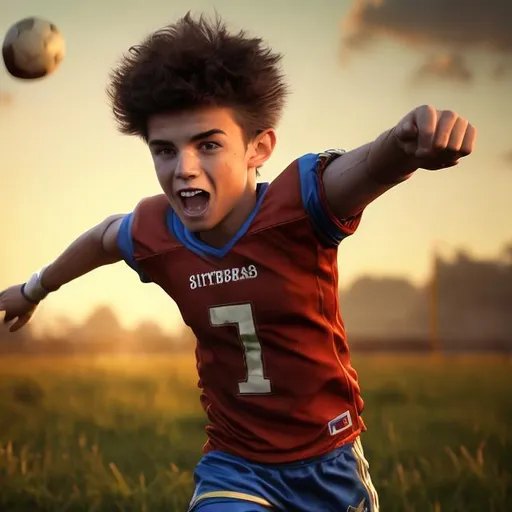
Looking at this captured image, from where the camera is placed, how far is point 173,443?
16.0 feet

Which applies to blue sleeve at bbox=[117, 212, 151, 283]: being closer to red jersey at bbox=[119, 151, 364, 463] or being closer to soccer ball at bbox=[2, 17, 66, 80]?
red jersey at bbox=[119, 151, 364, 463]

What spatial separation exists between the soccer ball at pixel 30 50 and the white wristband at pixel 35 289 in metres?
0.79

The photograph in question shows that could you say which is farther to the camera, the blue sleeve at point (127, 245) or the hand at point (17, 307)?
the hand at point (17, 307)

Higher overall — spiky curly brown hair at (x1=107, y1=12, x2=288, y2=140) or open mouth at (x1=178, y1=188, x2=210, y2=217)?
spiky curly brown hair at (x1=107, y1=12, x2=288, y2=140)

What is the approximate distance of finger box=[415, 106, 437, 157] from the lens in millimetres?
1987

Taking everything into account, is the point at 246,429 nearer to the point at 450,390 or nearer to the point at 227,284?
the point at 227,284

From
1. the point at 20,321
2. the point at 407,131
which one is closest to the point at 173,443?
the point at 20,321

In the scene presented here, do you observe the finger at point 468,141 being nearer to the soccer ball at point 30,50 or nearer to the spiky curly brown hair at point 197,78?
the spiky curly brown hair at point 197,78

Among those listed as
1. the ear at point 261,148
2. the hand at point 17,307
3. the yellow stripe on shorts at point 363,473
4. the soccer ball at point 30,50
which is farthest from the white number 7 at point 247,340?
the soccer ball at point 30,50

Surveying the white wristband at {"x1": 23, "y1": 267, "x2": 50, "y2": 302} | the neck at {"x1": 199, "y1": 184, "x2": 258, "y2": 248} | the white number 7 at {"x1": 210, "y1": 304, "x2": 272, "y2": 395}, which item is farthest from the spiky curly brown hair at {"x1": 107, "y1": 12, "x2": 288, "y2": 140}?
the white wristband at {"x1": 23, "y1": 267, "x2": 50, "y2": 302}

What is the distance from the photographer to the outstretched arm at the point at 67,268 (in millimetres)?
3084

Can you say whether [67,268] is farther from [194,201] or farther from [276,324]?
[276,324]

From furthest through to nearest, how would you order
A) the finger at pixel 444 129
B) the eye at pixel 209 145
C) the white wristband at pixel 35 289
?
the white wristband at pixel 35 289 → the eye at pixel 209 145 → the finger at pixel 444 129

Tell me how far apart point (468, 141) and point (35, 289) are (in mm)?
1757
